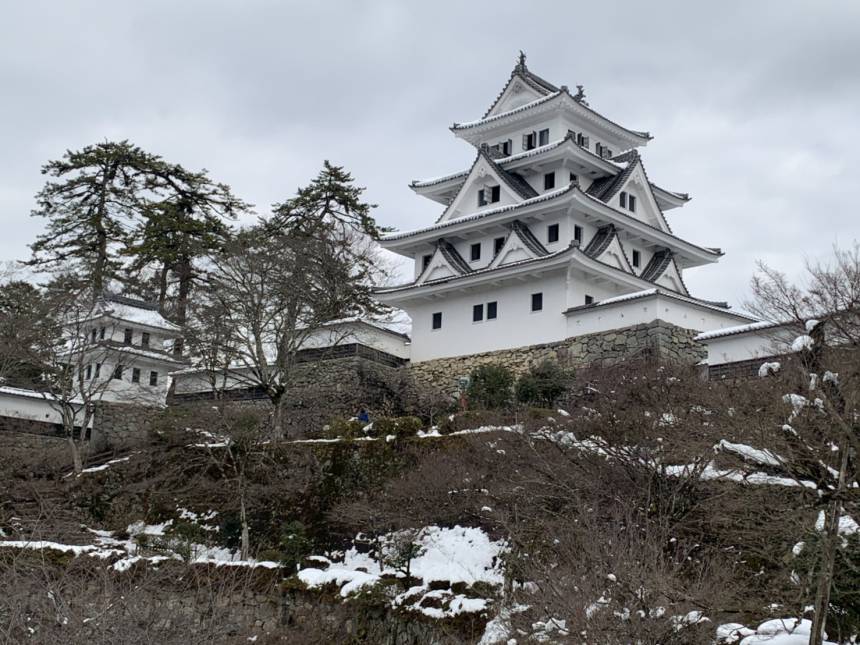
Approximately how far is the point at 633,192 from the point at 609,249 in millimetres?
3869

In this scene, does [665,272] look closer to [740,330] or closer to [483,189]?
[483,189]

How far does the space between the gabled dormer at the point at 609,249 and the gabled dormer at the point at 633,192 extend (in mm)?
1597

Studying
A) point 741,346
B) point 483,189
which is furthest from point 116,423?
point 741,346

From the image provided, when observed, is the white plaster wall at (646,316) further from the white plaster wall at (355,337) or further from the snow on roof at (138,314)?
the snow on roof at (138,314)

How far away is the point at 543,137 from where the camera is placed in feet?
115

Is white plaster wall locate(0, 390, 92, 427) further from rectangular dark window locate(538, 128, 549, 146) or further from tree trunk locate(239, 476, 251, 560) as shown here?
rectangular dark window locate(538, 128, 549, 146)

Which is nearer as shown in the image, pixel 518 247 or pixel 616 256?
pixel 518 247

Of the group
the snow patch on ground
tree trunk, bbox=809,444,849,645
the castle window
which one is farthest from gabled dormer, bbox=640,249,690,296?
tree trunk, bbox=809,444,849,645

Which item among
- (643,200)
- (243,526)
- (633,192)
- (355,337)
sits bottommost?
(243,526)

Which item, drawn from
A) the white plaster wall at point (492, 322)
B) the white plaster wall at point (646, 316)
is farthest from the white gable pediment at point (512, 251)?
the white plaster wall at point (646, 316)

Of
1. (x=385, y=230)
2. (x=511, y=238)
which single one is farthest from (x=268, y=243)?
(x=385, y=230)

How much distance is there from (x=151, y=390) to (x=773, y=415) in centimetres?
2560

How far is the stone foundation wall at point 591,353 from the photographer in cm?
2627

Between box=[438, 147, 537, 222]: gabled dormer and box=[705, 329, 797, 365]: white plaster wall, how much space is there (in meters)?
10.3
